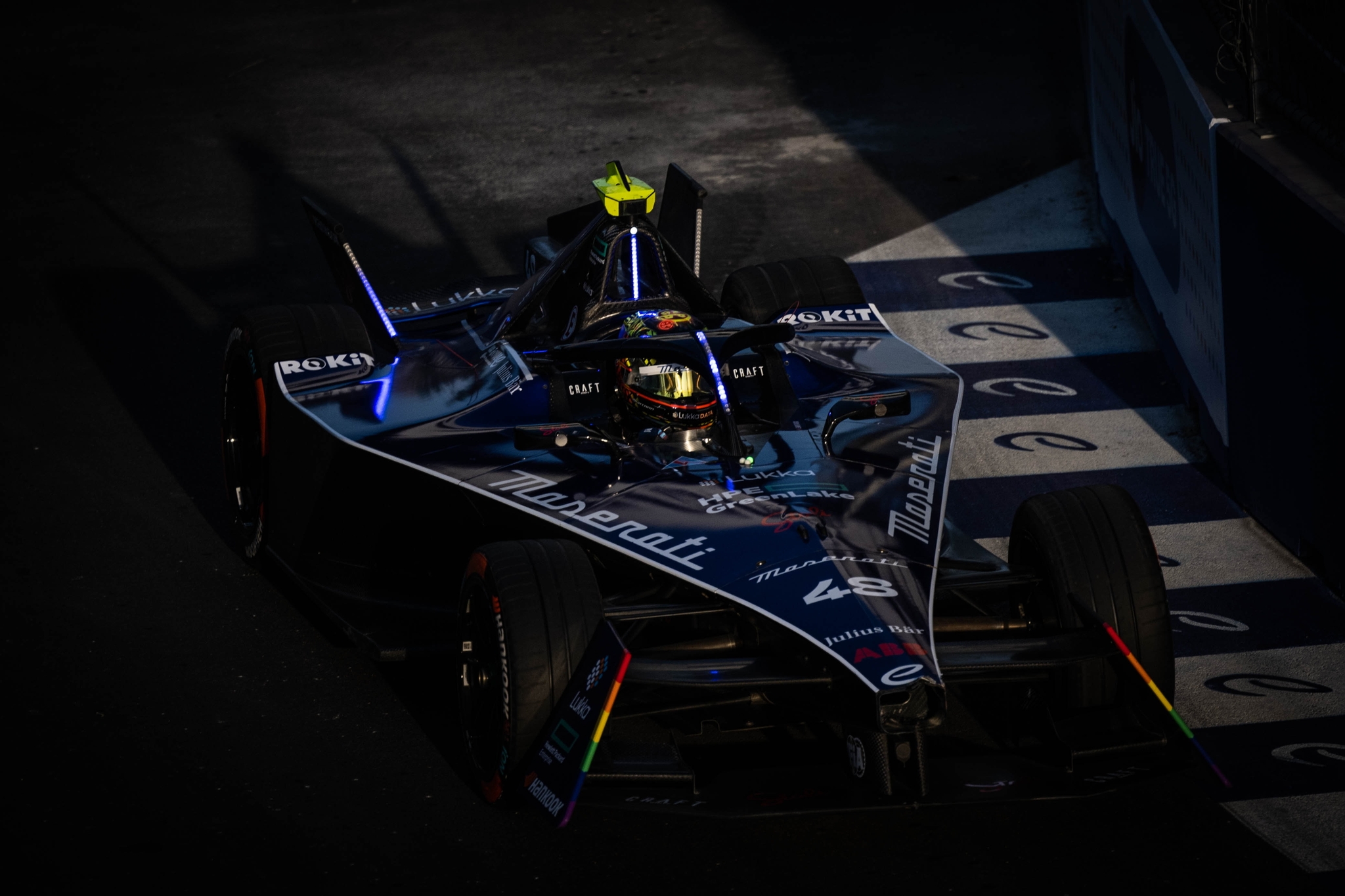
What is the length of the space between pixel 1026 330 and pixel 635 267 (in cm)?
398

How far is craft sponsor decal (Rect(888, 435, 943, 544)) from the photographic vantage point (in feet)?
20.5

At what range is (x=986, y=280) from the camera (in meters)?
11.6

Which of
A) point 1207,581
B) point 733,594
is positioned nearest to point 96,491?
point 733,594

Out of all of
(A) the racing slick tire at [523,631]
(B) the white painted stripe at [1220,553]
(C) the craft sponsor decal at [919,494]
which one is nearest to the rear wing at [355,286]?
(A) the racing slick tire at [523,631]

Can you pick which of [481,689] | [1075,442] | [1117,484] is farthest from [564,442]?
[1075,442]

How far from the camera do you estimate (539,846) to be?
19.2 feet

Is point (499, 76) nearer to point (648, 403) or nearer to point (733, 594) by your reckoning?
point (648, 403)

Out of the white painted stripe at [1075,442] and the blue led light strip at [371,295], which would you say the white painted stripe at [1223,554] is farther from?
the blue led light strip at [371,295]

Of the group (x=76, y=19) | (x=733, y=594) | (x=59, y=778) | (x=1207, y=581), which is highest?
(x=76, y=19)

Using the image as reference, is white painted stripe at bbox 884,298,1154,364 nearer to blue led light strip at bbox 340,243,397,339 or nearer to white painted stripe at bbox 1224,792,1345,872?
blue led light strip at bbox 340,243,397,339

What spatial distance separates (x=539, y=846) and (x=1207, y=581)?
3.71 metres

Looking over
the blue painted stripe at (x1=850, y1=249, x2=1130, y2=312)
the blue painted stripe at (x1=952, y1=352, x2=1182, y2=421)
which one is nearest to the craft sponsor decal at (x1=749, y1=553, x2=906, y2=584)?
the blue painted stripe at (x1=952, y1=352, x2=1182, y2=421)

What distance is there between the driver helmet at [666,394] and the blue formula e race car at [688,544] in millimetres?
13

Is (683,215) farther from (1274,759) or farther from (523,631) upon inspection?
(1274,759)
